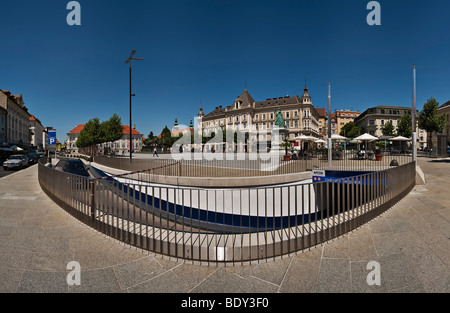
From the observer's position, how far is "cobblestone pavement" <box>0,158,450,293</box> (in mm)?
2750

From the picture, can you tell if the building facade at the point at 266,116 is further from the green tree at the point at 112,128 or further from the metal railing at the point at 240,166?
the metal railing at the point at 240,166

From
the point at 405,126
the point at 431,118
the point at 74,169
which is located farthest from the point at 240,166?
the point at 405,126

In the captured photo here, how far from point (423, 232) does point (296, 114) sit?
3381 inches

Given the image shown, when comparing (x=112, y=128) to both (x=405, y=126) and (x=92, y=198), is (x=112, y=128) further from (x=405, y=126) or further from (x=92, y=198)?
(x=405, y=126)

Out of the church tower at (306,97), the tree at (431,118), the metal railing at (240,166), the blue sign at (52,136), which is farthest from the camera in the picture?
the church tower at (306,97)

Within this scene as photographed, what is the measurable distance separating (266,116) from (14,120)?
81.5 meters

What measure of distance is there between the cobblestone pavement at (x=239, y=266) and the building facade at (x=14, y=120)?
62.5 metres

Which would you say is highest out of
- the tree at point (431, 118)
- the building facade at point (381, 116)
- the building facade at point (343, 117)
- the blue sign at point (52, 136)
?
the building facade at point (343, 117)

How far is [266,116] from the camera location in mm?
90062

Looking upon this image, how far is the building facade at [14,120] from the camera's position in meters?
52.2

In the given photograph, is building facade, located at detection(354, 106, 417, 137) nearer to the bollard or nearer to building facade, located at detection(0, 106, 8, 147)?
the bollard

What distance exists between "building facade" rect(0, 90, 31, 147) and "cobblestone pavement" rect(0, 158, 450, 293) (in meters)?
62.5

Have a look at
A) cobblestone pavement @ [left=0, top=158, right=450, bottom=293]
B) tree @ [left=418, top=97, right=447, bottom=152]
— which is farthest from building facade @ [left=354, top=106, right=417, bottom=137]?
cobblestone pavement @ [left=0, top=158, right=450, bottom=293]

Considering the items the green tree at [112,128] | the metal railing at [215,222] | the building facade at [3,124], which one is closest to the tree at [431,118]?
the metal railing at [215,222]
